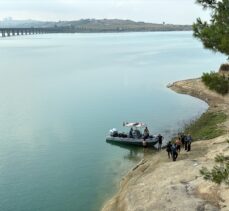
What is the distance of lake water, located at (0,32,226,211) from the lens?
31.3m

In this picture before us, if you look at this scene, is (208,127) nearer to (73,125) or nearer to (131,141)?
(131,141)

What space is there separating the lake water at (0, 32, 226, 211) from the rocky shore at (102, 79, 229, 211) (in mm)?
2273

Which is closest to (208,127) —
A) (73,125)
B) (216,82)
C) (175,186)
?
(73,125)

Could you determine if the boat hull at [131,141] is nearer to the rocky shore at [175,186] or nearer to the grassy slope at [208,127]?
the grassy slope at [208,127]

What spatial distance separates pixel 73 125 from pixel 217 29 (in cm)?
3673

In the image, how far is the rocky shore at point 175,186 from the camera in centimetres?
2289

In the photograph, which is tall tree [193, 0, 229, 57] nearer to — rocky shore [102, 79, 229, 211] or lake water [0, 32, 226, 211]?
rocky shore [102, 79, 229, 211]

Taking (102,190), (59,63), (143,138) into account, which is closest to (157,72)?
(59,63)

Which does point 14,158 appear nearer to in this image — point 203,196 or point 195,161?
point 195,161

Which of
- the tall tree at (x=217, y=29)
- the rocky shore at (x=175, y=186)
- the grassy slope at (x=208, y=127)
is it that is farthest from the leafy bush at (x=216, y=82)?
the grassy slope at (x=208, y=127)

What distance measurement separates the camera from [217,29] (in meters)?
15.9

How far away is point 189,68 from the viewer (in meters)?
112

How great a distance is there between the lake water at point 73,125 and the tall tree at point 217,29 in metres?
15.3

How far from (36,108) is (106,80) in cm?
3108
